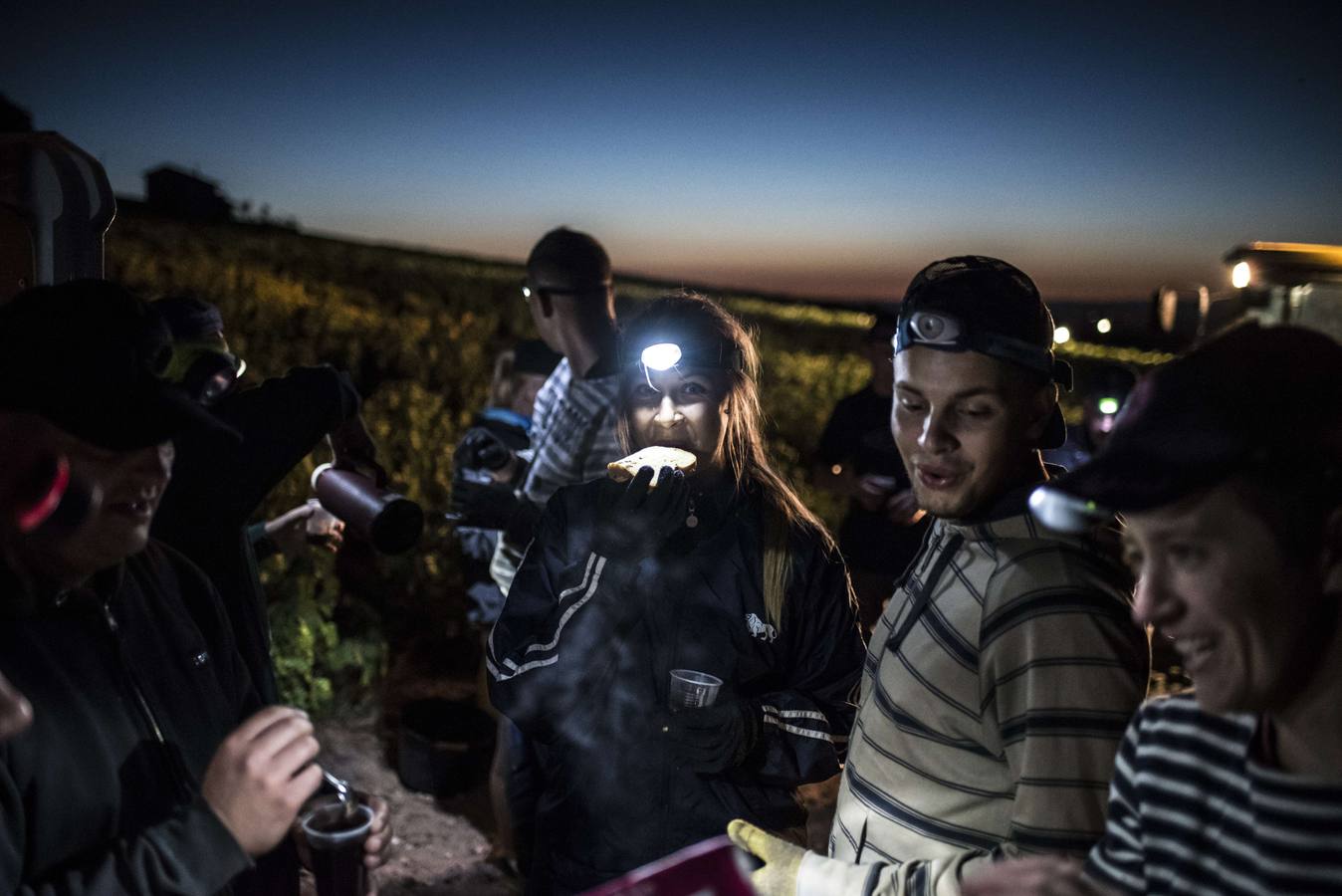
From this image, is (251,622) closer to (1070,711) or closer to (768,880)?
(768,880)

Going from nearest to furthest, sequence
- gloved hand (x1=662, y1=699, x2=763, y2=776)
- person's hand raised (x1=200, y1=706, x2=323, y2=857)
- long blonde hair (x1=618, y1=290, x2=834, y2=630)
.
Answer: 1. person's hand raised (x1=200, y1=706, x2=323, y2=857)
2. gloved hand (x1=662, y1=699, x2=763, y2=776)
3. long blonde hair (x1=618, y1=290, x2=834, y2=630)

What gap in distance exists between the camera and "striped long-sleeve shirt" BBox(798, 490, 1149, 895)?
1572 mm

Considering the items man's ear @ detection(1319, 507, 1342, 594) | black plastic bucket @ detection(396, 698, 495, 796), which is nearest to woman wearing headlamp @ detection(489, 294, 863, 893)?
man's ear @ detection(1319, 507, 1342, 594)

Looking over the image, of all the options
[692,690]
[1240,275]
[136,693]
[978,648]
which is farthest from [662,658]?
[1240,275]

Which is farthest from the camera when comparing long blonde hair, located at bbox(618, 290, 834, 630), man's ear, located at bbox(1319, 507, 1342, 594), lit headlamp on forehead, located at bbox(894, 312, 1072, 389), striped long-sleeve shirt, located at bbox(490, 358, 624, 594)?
striped long-sleeve shirt, located at bbox(490, 358, 624, 594)

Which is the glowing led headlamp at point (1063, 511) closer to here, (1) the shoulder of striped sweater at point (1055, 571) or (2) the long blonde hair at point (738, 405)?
(1) the shoulder of striped sweater at point (1055, 571)

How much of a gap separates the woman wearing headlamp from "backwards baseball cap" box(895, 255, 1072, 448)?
0.94 m

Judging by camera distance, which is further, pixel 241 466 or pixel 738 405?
pixel 738 405

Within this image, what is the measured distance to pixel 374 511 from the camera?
2.73m

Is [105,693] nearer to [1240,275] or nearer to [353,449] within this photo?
[353,449]

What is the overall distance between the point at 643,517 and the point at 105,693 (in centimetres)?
140

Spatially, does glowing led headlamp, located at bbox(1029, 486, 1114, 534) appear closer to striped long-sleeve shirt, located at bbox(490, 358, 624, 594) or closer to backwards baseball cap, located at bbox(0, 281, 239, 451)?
backwards baseball cap, located at bbox(0, 281, 239, 451)

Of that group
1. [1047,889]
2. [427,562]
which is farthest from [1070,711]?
[427,562]

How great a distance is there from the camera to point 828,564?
2.89 metres
